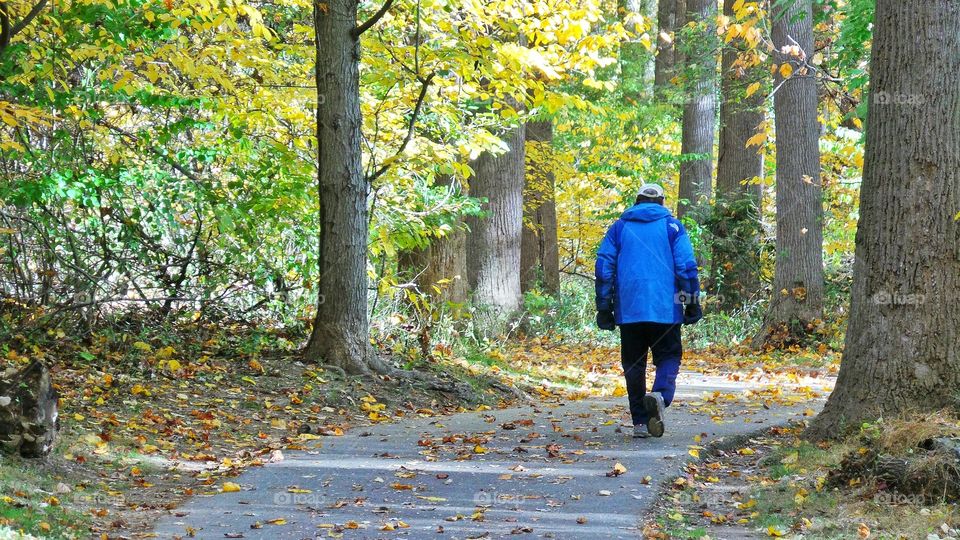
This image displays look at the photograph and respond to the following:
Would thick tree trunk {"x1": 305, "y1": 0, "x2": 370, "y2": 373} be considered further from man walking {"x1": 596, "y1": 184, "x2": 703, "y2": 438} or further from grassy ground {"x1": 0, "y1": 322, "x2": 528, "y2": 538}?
man walking {"x1": 596, "y1": 184, "x2": 703, "y2": 438}

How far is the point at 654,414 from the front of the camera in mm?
8258

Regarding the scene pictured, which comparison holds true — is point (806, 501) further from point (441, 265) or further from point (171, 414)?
point (441, 265)

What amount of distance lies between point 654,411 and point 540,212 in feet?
52.5

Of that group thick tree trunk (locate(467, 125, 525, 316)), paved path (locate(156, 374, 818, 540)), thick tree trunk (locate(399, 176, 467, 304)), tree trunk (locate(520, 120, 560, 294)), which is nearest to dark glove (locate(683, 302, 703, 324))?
paved path (locate(156, 374, 818, 540))

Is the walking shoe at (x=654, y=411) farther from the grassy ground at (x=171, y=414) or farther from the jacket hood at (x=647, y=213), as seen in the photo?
the grassy ground at (x=171, y=414)

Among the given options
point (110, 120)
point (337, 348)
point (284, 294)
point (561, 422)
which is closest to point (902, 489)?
point (561, 422)

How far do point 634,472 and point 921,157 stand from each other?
300cm

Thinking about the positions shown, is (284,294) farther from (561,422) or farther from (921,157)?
(921,157)

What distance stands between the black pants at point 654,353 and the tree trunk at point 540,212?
14483 millimetres

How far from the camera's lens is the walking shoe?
819 cm

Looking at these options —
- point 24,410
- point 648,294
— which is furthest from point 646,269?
point 24,410

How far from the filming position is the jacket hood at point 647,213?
27.3 ft

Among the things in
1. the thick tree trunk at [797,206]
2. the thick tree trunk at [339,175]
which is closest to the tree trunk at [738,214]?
the thick tree trunk at [797,206]

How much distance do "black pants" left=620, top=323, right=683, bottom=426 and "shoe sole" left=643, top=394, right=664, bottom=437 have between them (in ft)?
0.48
